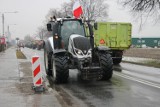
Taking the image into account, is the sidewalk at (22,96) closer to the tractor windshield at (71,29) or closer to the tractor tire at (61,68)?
the tractor tire at (61,68)

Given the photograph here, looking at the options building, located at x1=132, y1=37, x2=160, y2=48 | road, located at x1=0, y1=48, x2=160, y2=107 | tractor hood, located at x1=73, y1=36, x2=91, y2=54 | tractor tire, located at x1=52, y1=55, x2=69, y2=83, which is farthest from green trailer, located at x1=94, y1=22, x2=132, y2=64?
building, located at x1=132, y1=37, x2=160, y2=48

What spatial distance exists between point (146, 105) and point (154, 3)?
1863 centimetres

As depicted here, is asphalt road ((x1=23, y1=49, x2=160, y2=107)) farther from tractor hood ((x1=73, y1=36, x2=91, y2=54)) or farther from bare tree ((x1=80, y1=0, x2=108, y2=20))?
bare tree ((x1=80, y1=0, x2=108, y2=20))

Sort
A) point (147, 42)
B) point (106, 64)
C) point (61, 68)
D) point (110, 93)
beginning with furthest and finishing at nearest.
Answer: point (147, 42), point (106, 64), point (61, 68), point (110, 93)

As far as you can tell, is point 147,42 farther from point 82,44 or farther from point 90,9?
point 82,44

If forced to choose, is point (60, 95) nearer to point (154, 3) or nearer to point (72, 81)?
point (72, 81)

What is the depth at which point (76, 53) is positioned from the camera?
502 inches

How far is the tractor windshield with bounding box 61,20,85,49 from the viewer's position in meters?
14.2

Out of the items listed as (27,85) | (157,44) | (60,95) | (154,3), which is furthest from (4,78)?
(157,44)

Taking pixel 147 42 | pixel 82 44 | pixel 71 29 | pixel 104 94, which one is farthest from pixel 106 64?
pixel 147 42

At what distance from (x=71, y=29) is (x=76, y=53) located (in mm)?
1871

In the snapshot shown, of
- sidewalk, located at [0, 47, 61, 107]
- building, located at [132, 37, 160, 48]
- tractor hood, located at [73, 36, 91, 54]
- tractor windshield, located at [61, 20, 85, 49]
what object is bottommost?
building, located at [132, 37, 160, 48]

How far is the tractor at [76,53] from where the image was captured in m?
12.5

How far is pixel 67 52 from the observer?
13.5 metres
